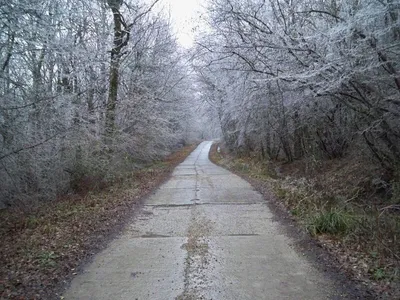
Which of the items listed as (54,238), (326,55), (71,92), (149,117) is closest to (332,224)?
(326,55)

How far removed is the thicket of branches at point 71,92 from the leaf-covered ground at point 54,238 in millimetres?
981

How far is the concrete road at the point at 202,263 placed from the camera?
4680 mm

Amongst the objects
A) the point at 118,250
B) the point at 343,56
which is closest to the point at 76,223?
the point at 118,250

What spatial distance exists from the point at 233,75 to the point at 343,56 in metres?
6.69

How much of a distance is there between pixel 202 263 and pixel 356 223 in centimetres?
324

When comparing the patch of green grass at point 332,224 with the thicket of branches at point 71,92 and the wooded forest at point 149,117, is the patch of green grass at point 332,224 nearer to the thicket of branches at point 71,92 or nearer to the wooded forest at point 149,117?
the wooded forest at point 149,117

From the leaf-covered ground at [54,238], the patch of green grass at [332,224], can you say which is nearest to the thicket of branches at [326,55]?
the patch of green grass at [332,224]

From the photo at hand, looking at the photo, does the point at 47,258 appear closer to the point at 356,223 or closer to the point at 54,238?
the point at 54,238

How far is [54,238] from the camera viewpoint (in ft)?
22.9

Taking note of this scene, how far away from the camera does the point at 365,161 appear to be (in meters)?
13.0

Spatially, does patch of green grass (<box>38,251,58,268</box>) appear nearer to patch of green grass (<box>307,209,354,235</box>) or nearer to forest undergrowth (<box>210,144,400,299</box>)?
forest undergrowth (<box>210,144,400,299</box>)

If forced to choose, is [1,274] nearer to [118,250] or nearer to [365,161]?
[118,250]

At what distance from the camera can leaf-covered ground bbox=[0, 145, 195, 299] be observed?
5.01 m

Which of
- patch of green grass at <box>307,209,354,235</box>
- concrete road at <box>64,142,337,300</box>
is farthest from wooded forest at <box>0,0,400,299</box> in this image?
concrete road at <box>64,142,337,300</box>
